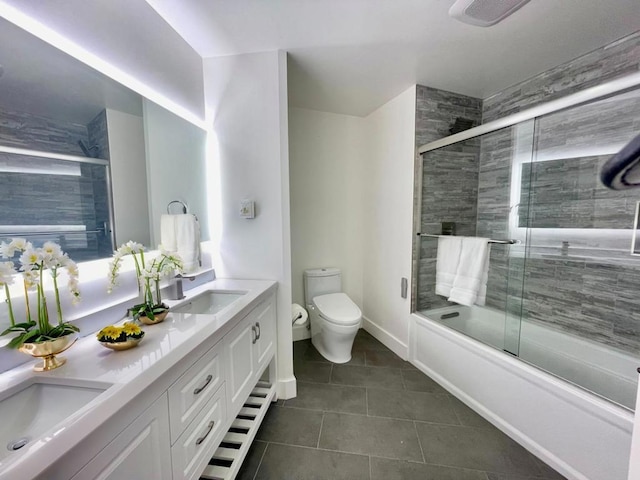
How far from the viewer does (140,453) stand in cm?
71

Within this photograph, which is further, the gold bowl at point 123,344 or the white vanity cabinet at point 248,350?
the white vanity cabinet at point 248,350

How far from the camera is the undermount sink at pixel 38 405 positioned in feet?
2.16

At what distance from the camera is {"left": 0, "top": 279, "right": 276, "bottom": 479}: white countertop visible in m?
0.49

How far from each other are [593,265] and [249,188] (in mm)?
2495

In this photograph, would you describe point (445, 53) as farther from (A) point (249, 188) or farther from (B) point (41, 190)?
(B) point (41, 190)

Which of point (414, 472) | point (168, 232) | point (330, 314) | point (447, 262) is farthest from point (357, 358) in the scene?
point (168, 232)

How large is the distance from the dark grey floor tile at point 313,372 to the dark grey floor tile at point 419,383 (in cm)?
63

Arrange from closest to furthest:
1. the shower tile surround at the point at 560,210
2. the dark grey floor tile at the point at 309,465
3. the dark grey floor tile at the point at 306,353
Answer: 1. the dark grey floor tile at the point at 309,465
2. the shower tile surround at the point at 560,210
3. the dark grey floor tile at the point at 306,353

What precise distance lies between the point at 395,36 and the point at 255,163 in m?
1.19

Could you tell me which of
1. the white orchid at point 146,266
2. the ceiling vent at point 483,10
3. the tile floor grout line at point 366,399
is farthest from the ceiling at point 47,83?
the tile floor grout line at point 366,399

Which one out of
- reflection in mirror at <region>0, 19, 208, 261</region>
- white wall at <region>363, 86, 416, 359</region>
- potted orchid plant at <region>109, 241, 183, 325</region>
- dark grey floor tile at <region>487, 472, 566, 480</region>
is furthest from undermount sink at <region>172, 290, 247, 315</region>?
dark grey floor tile at <region>487, 472, 566, 480</region>

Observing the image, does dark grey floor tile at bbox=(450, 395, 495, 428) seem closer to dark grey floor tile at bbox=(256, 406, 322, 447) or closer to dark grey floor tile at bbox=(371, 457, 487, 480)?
dark grey floor tile at bbox=(371, 457, 487, 480)

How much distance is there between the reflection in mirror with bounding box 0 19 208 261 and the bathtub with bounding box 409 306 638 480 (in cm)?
217

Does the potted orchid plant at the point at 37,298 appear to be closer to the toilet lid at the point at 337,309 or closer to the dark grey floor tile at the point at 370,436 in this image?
the dark grey floor tile at the point at 370,436
